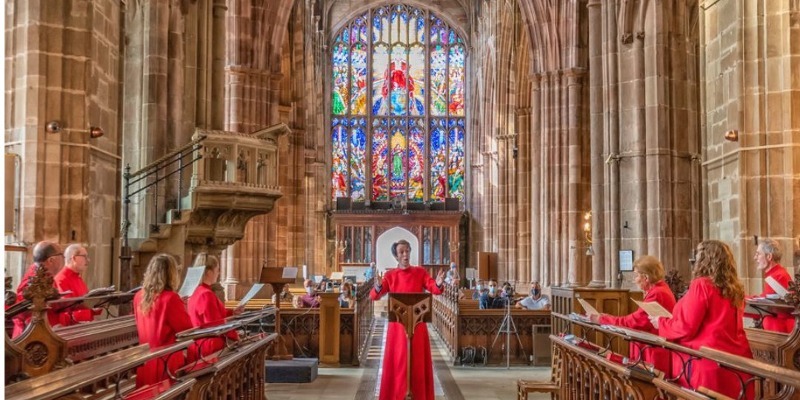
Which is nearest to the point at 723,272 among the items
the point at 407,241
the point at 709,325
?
the point at 709,325

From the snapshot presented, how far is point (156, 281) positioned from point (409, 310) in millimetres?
3334

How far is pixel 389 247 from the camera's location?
4122 cm

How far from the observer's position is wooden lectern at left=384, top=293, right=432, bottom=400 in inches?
355

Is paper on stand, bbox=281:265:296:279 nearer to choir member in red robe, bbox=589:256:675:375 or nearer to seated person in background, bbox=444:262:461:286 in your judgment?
seated person in background, bbox=444:262:461:286

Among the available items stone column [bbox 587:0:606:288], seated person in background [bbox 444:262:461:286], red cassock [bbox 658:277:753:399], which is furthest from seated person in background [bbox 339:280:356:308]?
red cassock [bbox 658:277:753:399]

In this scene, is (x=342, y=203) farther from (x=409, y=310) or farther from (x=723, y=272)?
(x=723, y=272)

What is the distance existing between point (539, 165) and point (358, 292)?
38.6ft

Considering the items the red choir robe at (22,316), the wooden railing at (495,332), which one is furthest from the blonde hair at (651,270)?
the wooden railing at (495,332)

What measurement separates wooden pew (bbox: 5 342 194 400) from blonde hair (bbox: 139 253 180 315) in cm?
43

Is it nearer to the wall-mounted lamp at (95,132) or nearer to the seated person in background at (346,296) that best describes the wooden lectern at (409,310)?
the wall-mounted lamp at (95,132)

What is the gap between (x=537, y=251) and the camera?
26.2m

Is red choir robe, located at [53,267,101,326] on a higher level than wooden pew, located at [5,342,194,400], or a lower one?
higher

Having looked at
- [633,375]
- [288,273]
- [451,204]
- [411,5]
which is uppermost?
[411,5]

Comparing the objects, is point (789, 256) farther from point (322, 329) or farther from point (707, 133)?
point (322, 329)
